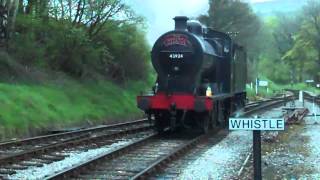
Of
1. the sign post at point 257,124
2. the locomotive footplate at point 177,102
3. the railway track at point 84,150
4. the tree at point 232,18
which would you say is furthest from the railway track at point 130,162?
the tree at point 232,18

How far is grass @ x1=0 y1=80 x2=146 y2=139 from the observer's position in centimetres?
1873

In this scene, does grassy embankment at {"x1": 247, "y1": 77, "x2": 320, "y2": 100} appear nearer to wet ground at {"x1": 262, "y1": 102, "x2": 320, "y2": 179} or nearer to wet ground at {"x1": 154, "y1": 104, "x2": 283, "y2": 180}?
wet ground at {"x1": 262, "y1": 102, "x2": 320, "y2": 179}

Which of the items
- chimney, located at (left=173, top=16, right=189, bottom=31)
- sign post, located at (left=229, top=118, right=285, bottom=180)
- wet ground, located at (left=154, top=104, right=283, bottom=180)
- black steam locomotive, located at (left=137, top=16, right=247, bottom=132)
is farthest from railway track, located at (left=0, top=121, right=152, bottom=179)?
sign post, located at (left=229, top=118, right=285, bottom=180)

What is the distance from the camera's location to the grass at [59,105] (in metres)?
18.7

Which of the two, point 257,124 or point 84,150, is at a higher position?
point 257,124

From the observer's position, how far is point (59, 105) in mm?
22578

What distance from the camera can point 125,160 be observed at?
495 inches

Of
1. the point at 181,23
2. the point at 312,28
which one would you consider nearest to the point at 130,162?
the point at 181,23

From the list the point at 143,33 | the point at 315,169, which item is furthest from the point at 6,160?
the point at 143,33

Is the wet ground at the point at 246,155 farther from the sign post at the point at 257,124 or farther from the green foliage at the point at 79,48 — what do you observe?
the green foliage at the point at 79,48

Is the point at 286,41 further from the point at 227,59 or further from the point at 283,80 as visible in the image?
the point at 227,59

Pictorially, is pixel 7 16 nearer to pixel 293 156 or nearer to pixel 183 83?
pixel 183 83

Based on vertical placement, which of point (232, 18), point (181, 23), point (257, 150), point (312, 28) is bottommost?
point (257, 150)

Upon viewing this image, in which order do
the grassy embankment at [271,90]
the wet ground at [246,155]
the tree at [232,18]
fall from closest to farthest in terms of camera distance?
the wet ground at [246,155] < the grassy embankment at [271,90] < the tree at [232,18]
